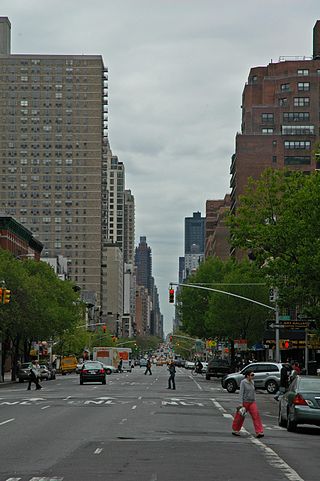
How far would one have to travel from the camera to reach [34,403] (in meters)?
37.4

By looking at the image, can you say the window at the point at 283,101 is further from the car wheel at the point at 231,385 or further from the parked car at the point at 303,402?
the parked car at the point at 303,402

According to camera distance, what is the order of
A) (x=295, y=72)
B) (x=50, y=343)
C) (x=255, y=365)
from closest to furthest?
(x=255, y=365) → (x=50, y=343) → (x=295, y=72)

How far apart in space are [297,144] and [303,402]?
364 feet

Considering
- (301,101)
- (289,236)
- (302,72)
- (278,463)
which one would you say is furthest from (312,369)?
(302,72)

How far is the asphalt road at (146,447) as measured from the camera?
48.3ft

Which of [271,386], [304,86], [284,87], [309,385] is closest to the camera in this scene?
[309,385]

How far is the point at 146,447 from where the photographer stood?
62.3 feet

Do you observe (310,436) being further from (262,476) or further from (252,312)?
(252,312)

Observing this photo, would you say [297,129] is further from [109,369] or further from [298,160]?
[109,369]

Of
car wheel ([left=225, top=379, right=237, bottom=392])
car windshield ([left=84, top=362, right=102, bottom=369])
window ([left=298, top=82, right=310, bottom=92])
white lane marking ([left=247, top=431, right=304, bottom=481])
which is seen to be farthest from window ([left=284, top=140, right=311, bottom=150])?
white lane marking ([left=247, top=431, right=304, bottom=481])

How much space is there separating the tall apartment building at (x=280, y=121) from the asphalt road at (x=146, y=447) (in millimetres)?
101539

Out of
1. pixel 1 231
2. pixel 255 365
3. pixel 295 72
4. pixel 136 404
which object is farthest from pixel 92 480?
pixel 295 72

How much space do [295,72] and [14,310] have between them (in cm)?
8469

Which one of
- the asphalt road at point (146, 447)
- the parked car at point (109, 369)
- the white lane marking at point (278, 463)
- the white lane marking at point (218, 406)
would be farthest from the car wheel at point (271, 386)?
the parked car at point (109, 369)
